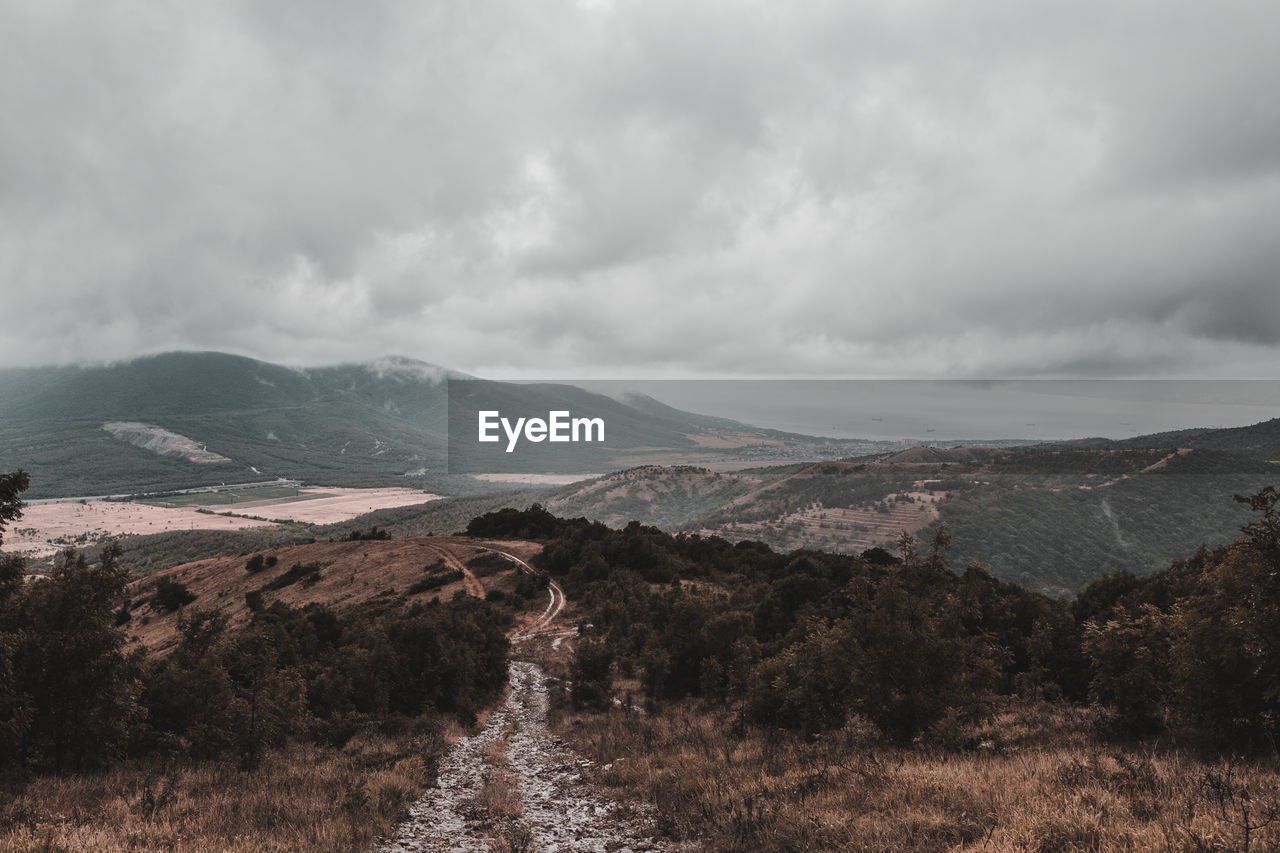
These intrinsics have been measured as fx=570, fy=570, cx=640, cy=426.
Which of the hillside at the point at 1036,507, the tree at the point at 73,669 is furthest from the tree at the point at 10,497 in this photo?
the hillside at the point at 1036,507

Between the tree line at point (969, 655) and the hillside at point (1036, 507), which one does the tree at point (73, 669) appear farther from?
the hillside at point (1036, 507)

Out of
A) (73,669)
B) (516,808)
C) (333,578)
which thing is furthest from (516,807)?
(333,578)

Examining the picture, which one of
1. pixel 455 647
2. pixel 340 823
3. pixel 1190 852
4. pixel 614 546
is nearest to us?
pixel 1190 852

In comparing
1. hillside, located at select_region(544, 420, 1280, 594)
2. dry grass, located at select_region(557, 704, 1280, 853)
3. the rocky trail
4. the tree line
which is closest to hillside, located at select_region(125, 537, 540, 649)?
the tree line

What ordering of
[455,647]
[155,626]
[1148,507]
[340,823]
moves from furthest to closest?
1. [1148,507]
2. [155,626]
3. [455,647]
4. [340,823]

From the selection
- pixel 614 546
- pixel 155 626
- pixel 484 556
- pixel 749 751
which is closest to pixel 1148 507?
pixel 614 546

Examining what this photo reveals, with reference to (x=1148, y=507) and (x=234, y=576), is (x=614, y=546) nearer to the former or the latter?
(x=234, y=576)

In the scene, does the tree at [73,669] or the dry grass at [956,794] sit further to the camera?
the tree at [73,669]
